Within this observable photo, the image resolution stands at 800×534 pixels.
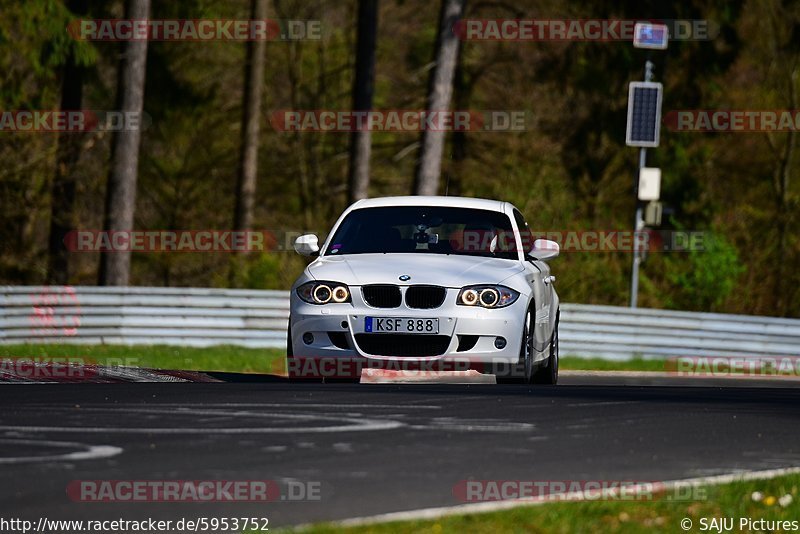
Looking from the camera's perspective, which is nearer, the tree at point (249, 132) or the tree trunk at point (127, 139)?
the tree trunk at point (127, 139)

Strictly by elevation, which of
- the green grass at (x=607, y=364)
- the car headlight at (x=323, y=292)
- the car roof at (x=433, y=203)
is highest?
the car roof at (x=433, y=203)

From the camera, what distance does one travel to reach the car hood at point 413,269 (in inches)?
505

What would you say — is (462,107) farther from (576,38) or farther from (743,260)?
(743,260)

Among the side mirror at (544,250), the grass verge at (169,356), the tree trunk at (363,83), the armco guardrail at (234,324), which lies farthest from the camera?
the tree trunk at (363,83)

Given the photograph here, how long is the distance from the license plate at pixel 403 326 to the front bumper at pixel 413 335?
3cm

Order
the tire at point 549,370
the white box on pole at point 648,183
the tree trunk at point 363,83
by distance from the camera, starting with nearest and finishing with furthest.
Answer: the tire at point 549,370 < the white box on pole at point 648,183 < the tree trunk at point 363,83

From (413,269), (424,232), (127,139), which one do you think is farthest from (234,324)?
(413,269)

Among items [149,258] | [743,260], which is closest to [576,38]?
[743,260]

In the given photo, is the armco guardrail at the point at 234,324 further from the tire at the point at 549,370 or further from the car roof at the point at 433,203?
the tire at the point at 549,370

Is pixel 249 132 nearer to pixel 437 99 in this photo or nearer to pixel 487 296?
pixel 437 99

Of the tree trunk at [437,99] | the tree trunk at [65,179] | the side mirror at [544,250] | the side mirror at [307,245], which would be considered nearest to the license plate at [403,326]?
the side mirror at [307,245]

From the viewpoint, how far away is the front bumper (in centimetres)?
1273

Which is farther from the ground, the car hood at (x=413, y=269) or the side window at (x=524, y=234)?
the side window at (x=524, y=234)

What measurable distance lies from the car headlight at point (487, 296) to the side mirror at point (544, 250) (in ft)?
3.63
